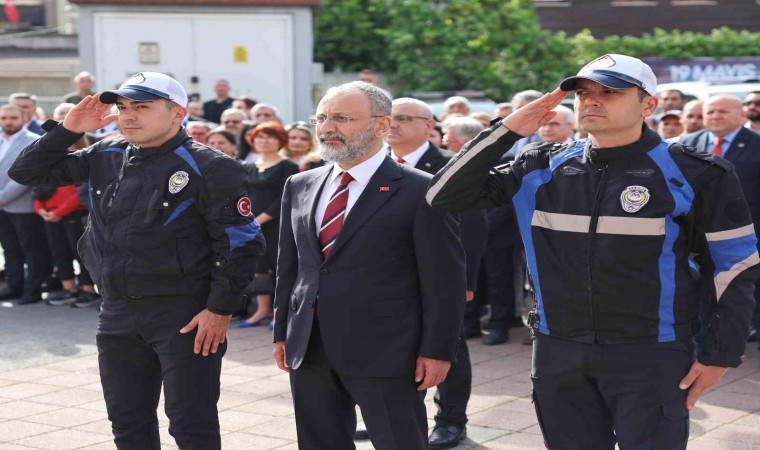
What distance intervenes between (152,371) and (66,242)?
7038 millimetres

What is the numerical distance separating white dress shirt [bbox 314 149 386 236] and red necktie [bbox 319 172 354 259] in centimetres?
2

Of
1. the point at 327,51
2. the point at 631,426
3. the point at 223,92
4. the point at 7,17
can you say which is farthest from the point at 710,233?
the point at 7,17

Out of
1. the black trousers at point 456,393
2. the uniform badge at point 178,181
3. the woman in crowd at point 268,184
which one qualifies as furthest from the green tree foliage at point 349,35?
the uniform badge at point 178,181

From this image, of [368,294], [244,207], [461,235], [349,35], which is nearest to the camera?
[368,294]

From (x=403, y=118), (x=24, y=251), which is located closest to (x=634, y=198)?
(x=403, y=118)

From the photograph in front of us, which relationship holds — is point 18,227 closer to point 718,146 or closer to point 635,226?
point 718,146

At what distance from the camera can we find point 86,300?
37.7 feet

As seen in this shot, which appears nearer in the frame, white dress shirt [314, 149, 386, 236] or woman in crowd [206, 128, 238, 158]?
white dress shirt [314, 149, 386, 236]

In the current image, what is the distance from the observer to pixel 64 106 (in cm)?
1141

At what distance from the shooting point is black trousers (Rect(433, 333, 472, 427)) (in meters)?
6.28

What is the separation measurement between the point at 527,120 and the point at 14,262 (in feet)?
30.0

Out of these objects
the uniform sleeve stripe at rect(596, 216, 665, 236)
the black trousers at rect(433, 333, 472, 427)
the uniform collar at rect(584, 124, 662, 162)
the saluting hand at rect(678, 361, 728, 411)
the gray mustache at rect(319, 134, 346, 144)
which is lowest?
the black trousers at rect(433, 333, 472, 427)

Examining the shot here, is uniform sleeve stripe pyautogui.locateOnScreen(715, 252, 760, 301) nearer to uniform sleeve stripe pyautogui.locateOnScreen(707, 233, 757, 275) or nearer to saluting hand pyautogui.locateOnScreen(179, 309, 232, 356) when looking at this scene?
uniform sleeve stripe pyautogui.locateOnScreen(707, 233, 757, 275)

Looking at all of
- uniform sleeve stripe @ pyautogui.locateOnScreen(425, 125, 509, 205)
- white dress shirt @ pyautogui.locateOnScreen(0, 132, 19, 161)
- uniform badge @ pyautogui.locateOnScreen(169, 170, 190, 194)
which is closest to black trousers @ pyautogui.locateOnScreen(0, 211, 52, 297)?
white dress shirt @ pyautogui.locateOnScreen(0, 132, 19, 161)
